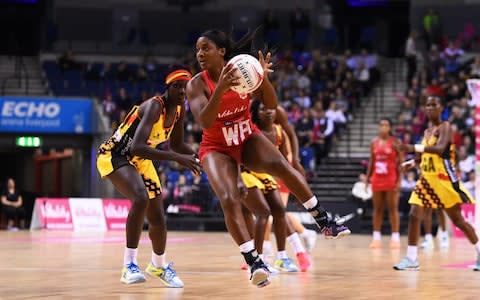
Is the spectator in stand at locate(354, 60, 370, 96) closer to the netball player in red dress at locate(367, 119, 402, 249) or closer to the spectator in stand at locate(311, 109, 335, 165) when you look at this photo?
the spectator in stand at locate(311, 109, 335, 165)

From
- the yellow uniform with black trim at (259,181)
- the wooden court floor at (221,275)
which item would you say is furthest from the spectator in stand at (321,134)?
the yellow uniform with black trim at (259,181)

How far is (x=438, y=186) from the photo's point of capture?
479 inches

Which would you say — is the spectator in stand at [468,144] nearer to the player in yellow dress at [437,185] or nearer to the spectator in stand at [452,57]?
the spectator in stand at [452,57]

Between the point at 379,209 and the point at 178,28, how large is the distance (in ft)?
60.6

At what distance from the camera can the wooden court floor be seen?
8695mm

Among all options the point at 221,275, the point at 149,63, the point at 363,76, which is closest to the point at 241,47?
the point at 221,275

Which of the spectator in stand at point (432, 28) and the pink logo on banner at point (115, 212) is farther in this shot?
the spectator in stand at point (432, 28)

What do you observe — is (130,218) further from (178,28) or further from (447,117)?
(178,28)

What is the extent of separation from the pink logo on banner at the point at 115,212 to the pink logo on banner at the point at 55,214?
944 millimetres

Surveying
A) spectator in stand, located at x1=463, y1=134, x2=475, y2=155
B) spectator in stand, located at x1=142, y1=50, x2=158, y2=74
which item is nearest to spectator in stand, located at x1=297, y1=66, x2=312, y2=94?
spectator in stand, located at x1=142, y1=50, x2=158, y2=74

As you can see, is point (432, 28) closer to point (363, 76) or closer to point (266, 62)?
point (363, 76)

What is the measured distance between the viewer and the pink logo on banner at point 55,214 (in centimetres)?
2388

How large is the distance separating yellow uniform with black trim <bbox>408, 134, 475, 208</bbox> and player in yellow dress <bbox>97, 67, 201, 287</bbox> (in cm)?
375

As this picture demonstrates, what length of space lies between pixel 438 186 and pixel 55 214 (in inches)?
544
